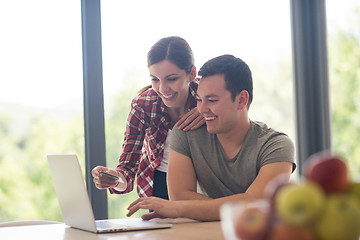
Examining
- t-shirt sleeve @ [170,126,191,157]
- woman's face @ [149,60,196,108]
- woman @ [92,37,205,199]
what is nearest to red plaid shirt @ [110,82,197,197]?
woman @ [92,37,205,199]

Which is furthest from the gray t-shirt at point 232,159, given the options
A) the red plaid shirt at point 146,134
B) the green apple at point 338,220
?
the green apple at point 338,220

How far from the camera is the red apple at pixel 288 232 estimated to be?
1.77ft

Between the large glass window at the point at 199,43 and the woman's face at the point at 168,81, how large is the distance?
3.09 ft

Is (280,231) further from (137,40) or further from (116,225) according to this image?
(137,40)

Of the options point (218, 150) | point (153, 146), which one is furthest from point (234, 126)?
point (153, 146)

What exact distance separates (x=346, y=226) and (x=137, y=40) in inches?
106

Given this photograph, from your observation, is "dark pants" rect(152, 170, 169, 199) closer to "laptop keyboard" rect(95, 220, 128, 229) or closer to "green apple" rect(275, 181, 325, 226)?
"laptop keyboard" rect(95, 220, 128, 229)

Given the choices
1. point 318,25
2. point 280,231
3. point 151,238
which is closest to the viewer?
point 280,231

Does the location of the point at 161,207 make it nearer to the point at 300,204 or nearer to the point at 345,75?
the point at 300,204

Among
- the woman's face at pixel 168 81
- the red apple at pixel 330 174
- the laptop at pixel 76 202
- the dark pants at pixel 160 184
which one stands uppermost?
the woman's face at pixel 168 81

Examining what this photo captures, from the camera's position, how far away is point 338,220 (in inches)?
21.8

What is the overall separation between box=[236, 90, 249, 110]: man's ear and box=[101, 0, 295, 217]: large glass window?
1.24m

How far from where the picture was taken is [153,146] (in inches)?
89.9

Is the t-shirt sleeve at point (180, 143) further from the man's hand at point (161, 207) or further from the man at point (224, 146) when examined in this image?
the man's hand at point (161, 207)
